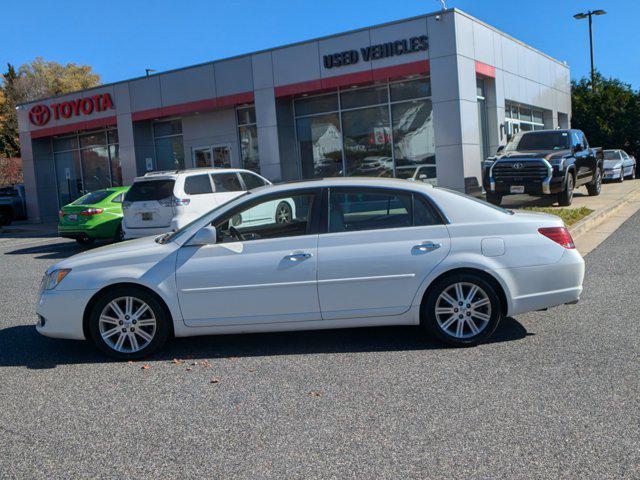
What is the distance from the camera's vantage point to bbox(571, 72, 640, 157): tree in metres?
37.8

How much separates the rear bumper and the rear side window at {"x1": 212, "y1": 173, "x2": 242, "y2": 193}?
894cm

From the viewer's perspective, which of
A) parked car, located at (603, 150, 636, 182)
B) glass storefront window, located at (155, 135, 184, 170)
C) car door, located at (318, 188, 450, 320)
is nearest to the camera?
car door, located at (318, 188, 450, 320)

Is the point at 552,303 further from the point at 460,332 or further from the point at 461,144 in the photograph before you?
the point at 461,144

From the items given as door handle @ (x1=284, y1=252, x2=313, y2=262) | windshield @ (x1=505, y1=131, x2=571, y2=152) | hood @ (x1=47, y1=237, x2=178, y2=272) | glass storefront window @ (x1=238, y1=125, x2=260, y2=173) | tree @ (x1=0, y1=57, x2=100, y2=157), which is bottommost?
door handle @ (x1=284, y1=252, x2=313, y2=262)

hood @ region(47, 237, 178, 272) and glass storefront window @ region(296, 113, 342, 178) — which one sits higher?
glass storefront window @ region(296, 113, 342, 178)

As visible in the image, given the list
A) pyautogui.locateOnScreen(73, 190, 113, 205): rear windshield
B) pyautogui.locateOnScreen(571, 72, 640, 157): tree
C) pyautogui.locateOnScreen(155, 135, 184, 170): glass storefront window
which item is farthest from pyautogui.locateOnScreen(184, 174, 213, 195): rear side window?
pyautogui.locateOnScreen(571, 72, 640, 157): tree

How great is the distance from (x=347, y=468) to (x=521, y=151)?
14923 millimetres

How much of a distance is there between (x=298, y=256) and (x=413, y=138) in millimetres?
15561

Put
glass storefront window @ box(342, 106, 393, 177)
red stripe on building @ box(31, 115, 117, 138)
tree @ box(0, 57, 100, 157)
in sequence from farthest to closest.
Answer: tree @ box(0, 57, 100, 157) → red stripe on building @ box(31, 115, 117, 138) → glass storefront window @ box(342, 106, 393, 177)

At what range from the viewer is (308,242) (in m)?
5.65

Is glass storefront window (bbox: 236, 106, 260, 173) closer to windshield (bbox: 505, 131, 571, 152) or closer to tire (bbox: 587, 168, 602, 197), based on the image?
windshield (bbox: 505, 131, 571, 152)

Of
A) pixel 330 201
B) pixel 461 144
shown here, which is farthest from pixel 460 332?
pixel 461 144

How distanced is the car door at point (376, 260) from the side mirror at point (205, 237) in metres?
0.91

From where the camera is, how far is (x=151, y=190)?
13.1 metres
